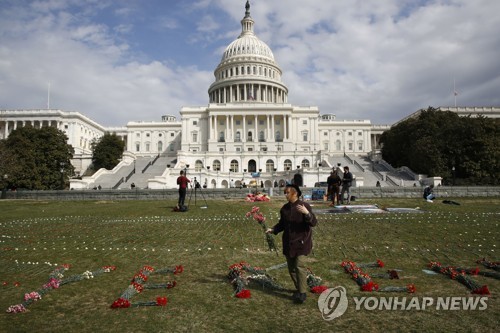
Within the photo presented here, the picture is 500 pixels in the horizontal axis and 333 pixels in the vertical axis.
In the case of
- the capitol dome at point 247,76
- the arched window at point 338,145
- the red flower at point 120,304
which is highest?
the capitol dome at point 247,76

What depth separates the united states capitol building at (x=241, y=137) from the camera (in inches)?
2749

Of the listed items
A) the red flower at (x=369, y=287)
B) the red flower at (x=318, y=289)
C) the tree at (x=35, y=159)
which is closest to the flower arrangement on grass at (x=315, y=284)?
the red flower at (x=318, y=289)

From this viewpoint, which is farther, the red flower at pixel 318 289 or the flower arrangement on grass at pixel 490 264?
the flower arrangement on grass at pixel 490 264

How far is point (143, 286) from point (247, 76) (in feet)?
356

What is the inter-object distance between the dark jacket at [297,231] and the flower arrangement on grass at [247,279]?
0.97 m

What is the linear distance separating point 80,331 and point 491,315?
22.1ft

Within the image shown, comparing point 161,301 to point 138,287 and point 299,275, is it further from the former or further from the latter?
point 299,275

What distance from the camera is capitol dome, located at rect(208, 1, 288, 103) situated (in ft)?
367

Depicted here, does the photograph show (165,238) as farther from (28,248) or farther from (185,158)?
(185,158)

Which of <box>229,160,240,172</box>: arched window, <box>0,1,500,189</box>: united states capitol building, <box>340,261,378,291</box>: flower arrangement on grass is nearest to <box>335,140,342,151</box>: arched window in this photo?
<box>0,1,500,189</box>: united states capitol building

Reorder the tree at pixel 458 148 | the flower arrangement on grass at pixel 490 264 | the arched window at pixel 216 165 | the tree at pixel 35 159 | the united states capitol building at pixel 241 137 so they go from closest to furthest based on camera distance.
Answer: the flower arrangement on grass at pixel 490 264 < the tree at pixel 35 159 < the tree at pixel 458 148 < the united states capitol building at pixel 241 137 < the arched window at pixel 216 165

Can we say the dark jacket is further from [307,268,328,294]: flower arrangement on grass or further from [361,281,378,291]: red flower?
[361,281,378,291]: red flower

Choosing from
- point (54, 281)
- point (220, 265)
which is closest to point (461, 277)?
point (220, 265)

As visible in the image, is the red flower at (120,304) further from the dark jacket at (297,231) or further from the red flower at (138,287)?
the dark jacket at (297,231)
